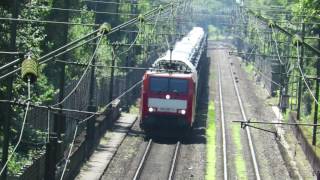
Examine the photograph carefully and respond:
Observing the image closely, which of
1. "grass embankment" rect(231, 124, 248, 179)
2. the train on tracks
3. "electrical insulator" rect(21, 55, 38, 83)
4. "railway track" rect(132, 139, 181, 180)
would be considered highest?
"electrical insulator" rect(21, 55, 38, 83)

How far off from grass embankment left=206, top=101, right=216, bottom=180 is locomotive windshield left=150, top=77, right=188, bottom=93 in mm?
2808

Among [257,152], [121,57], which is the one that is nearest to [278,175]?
[257,152]

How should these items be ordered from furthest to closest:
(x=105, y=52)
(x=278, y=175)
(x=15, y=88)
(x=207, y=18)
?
(x=207, y=18), (x=105, y=52), (x=278, y=175), (x=15, y=88)

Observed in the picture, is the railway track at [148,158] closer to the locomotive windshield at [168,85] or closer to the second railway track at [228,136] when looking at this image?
the second railway track at [228,136]

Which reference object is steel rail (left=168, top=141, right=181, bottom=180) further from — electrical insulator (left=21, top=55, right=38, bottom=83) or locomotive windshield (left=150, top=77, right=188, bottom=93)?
electrical insulator (left=21, top=55, right=38, bottom=83)

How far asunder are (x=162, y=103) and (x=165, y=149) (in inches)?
75.5

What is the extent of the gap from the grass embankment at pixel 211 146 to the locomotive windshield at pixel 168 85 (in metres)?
2.81

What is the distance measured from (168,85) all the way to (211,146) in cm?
339

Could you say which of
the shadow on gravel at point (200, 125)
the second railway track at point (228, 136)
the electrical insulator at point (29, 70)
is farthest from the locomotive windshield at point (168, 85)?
the electrical insulator at point (29, 70)

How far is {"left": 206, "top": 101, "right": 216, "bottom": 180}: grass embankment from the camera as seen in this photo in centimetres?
2619

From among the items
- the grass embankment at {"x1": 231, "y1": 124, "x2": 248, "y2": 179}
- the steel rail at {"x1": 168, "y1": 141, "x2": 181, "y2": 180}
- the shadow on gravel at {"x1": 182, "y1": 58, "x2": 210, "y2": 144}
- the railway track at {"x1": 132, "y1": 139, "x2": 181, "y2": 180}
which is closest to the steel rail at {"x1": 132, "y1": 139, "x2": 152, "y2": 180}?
the railway track at {"x1": 132, "y1": 139, "x2": 181, "y2": 180}

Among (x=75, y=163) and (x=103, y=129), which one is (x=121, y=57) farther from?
(x=75, y=163)

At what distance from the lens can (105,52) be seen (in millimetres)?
43312

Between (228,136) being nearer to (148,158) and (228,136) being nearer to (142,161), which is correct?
(148,158)
